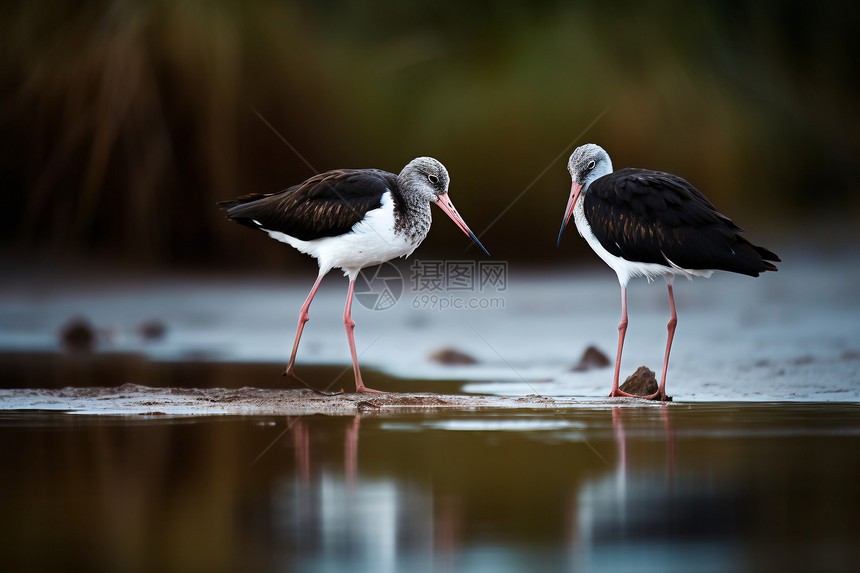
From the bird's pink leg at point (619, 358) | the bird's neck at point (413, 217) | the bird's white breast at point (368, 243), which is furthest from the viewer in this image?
the bird's neck at point (413, 217)

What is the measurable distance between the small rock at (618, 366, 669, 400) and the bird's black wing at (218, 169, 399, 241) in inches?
138

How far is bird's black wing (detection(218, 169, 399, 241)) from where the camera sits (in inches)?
459

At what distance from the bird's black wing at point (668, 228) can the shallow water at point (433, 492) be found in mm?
2374

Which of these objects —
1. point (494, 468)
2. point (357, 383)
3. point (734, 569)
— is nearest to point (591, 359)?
point (357, 383)

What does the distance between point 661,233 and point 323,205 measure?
4.00 meters

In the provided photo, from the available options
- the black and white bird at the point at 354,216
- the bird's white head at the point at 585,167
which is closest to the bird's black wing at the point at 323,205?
the black and white bird at the point at 354,216

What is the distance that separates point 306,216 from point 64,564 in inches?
299

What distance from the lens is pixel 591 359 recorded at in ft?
43.0

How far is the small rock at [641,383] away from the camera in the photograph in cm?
1105

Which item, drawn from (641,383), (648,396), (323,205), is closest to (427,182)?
(323,205)

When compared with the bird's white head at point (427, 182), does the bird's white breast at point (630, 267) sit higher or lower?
lower

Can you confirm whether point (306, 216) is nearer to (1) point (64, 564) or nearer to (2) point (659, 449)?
(2) point (659, 449)

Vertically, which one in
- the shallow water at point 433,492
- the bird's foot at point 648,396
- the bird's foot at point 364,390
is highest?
the bird's foot at point 364,390

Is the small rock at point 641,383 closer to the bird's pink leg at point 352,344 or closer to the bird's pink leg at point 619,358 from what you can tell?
the bird's pink leg at point 619,358
